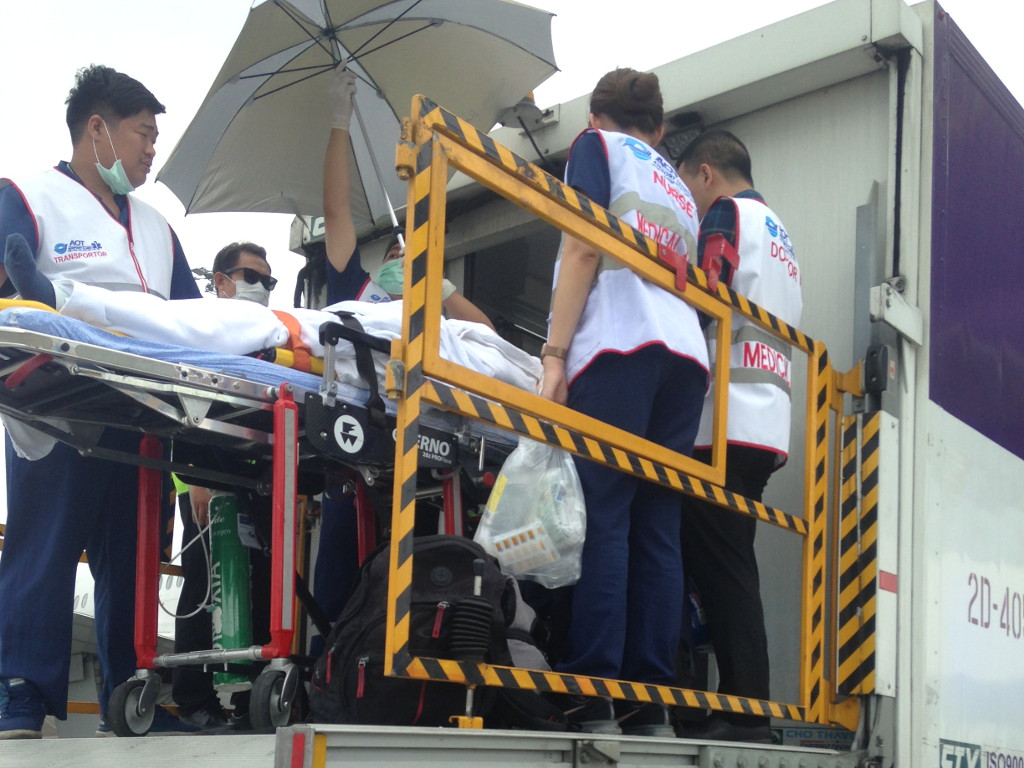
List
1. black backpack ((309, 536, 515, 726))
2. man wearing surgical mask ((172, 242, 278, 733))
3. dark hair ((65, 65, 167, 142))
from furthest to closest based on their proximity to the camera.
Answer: dark hair ((65, 65, 167, 142)), man wearing surgical mask ((172, 242, 278, 733)), black backpack ((309, 536, 515, 726))

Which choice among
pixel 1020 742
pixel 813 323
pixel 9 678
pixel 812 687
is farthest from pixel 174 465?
pixel 1020 742

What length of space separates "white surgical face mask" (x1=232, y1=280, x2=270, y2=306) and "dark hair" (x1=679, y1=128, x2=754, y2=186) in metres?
1.59

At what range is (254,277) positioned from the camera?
4625 millimetres

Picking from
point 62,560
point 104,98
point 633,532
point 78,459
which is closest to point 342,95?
point 104,98

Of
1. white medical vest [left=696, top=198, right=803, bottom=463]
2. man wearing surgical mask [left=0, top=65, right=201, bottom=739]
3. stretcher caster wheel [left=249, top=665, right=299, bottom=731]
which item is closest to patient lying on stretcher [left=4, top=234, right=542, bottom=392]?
A: man wearing surgical mask [left=0, top=65, right=201, bottom=739]

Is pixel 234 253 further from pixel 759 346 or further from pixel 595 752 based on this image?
pixel 595 752

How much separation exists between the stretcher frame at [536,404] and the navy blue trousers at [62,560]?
1254 millimetres

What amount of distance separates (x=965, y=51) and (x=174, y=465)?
312 cm

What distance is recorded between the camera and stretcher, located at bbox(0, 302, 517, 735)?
2.99 metres

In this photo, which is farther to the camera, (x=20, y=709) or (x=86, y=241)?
(x=86, y=241)

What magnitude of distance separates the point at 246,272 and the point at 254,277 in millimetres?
36

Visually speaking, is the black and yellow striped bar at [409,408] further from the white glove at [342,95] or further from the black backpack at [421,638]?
the white glove at [342,95]

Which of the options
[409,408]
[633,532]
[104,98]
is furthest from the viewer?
[104,98]

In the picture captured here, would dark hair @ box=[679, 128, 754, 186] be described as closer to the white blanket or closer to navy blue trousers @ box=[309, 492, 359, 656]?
the white blanket
